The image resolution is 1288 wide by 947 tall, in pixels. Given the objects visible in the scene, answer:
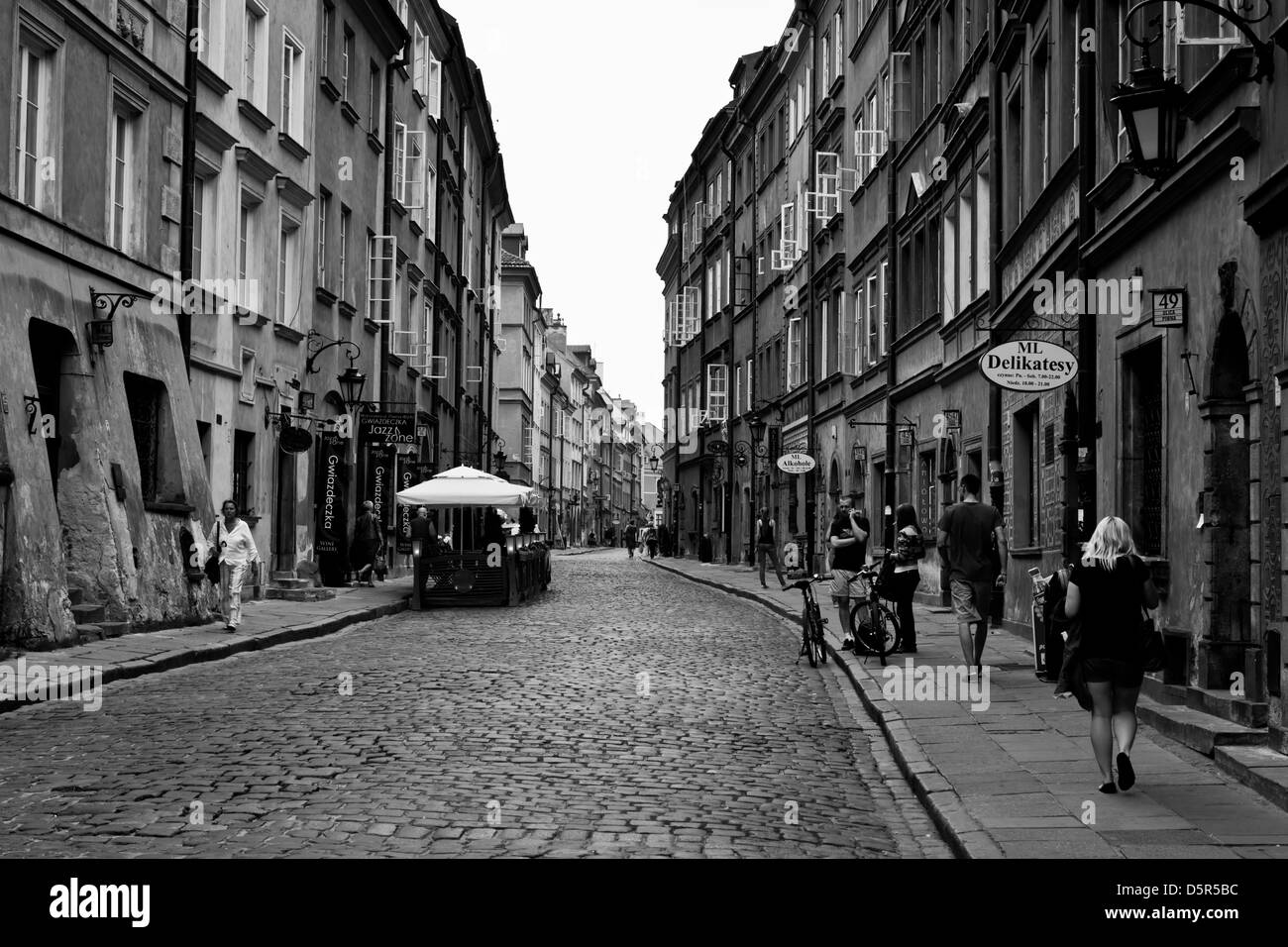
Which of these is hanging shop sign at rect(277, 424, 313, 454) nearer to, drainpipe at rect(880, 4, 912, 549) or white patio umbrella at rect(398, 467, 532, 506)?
white patio umbrella at rect(398, 467, 532, 506)

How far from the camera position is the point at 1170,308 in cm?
1238

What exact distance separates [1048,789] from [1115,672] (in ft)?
2.48

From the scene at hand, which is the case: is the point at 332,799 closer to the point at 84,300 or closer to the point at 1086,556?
the point at 1086,556

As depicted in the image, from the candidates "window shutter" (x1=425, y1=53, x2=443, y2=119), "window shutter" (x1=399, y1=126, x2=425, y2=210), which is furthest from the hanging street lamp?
"window shutter" (x1=425, y1=53, x2=443, y2=119)

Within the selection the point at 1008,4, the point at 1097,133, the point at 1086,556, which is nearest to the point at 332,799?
the point at 1086,556

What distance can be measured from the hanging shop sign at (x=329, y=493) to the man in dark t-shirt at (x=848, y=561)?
46.1ft

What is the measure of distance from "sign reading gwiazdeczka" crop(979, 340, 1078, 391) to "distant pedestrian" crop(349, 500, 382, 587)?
60.3 ft

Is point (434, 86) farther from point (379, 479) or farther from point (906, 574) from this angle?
point (906, 574)

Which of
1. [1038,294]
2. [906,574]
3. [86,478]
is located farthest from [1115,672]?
[86,478]

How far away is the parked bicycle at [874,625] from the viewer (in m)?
16.7

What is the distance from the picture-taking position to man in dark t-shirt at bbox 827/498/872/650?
57.2 feet

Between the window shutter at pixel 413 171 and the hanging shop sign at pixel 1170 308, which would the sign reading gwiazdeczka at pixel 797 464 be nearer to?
the window shutter at pixel 413 171

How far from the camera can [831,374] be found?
1532 inches
